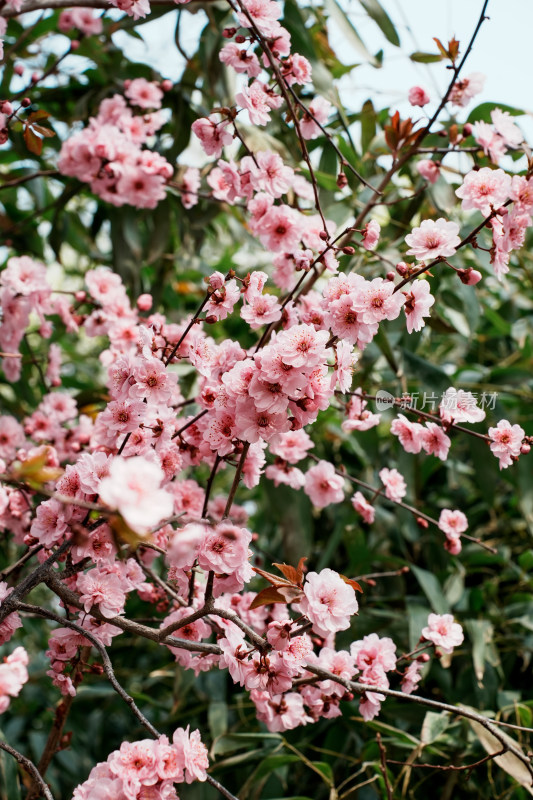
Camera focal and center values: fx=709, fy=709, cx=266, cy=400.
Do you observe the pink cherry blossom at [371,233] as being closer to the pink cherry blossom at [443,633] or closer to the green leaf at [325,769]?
the pink cherry blossom at [443,633]

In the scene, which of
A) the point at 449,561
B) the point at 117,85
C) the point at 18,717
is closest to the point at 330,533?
the point at 449,561

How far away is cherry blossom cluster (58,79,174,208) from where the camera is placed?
4.36ft

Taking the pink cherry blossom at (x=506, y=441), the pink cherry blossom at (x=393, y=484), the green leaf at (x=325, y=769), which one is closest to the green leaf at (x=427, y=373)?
the pink cherry blossom at (x=393, y=484)

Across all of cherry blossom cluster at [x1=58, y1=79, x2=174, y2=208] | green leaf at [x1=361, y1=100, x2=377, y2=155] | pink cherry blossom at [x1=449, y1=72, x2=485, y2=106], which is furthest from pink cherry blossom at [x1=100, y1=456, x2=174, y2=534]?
green leaf at [x1=361, y1=100, x2=377, y2=155]

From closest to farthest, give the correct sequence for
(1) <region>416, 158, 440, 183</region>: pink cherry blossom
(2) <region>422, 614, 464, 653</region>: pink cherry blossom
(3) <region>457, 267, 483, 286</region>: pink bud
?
(3) <region>457, 267, 483, 286</region>: pink bud → (2) <region>422, 614, 464, 653</region>: pink cherry blossom → (1) <region>416, 158, 440, 183</region>: pink cherry blossom

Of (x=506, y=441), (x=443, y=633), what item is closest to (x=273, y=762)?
(x=443, y=633)

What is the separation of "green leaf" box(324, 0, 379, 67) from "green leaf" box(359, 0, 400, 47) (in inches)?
1.7

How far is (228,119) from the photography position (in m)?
0.94

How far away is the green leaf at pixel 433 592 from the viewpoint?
125cm

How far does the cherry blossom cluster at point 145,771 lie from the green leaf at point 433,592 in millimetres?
618

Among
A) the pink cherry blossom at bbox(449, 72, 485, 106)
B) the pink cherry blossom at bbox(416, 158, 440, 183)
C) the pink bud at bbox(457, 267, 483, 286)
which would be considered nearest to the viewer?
the pink bud at bbox(457, 267, 483, 286)

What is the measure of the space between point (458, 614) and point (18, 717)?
119 centimetres

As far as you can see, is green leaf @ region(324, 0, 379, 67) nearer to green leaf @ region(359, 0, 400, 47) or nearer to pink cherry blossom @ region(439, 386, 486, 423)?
green leaf @ region(359, 0, 400, 47)

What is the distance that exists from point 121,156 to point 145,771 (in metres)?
1.06
